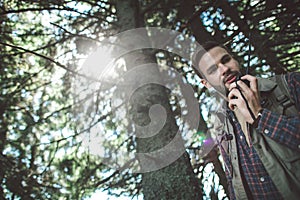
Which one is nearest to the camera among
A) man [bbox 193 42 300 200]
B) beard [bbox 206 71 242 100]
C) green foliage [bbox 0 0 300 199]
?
man [bbox 193 42 300 200]

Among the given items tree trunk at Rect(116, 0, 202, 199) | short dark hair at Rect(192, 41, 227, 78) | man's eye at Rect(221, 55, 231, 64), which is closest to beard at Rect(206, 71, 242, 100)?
man's eye at Rect(221, 55, 231, 64)

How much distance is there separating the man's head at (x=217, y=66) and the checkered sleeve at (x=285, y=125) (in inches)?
20.6

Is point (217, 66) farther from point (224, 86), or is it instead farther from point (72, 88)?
point (72, 88)

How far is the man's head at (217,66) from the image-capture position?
239 cm

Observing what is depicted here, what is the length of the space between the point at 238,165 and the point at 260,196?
0.86 feet

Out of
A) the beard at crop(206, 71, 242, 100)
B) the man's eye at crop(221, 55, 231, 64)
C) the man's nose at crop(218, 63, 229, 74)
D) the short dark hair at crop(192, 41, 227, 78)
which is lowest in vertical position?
the beard at crop(206, 71, 242, 100)

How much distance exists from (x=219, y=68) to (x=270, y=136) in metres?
0.88

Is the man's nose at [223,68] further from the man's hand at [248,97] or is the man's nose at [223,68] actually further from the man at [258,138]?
the man's hand at [248,97]

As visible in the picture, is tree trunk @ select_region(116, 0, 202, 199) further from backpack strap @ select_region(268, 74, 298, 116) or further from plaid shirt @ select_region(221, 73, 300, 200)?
backpack strap @ select_region(268, 74, 298, 116)

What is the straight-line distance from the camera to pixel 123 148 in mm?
5969

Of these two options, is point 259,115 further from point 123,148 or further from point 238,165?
point 123,148

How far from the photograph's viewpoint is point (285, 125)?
5.72 ft

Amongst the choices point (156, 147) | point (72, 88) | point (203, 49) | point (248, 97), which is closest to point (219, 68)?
point (203, 49)

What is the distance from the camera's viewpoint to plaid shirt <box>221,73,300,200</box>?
174 cm
